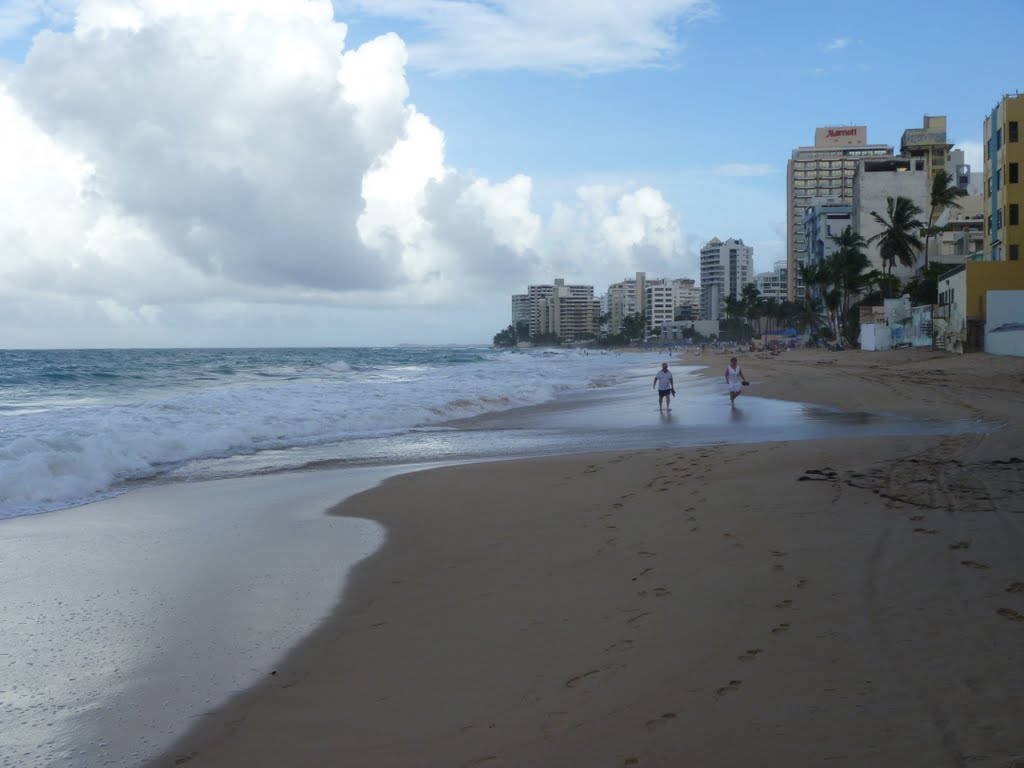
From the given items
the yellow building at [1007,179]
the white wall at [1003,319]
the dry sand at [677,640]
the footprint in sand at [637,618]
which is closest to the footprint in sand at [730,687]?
the dry sand at [677,640]

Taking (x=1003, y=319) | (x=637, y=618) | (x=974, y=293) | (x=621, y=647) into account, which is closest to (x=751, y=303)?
(x=974, y=293)

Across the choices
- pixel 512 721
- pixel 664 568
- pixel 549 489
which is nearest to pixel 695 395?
pixel 549 489

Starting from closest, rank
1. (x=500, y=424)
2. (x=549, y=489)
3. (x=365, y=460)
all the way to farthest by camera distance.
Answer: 1. (x=549, y=489)
2. (x=365, y=460)
3. (x=500, y=424)

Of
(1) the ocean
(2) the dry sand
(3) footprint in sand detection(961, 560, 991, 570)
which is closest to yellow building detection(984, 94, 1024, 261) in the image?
(1) the ocean

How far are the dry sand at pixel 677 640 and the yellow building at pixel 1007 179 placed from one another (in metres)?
42.9

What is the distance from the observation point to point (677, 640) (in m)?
4.23

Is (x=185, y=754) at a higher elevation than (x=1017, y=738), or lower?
lower

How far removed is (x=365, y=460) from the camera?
1295 centimetres

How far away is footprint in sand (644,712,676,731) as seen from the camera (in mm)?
3336

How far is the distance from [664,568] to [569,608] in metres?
1.02

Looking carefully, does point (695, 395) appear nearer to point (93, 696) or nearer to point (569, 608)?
point (569, 608)

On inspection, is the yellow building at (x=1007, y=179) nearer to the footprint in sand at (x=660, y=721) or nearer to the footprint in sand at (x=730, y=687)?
the footprint in sand at (x=730, y=687)

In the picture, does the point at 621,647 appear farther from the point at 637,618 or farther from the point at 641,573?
the point at 641,573

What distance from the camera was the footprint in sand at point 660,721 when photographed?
3.34m
